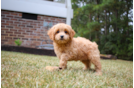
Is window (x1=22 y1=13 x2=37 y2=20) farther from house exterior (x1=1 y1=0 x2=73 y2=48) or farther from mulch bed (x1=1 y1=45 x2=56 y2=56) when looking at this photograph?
mulch bed (x1=1 y1=45 x2=56 y2=56)

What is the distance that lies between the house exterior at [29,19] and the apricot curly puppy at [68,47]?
4.73 metres

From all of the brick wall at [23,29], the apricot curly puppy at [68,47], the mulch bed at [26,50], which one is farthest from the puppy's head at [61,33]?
the brick wall at [23,29]

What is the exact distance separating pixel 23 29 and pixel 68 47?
519 centimetres

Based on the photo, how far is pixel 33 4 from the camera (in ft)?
22.2

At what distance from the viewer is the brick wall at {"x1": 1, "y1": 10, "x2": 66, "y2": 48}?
255 inches

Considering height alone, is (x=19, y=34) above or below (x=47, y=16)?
below

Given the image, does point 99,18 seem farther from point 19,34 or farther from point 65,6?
point 19,34

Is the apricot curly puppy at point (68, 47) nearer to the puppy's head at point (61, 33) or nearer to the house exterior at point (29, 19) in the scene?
the puppy's head at point (61, 33)

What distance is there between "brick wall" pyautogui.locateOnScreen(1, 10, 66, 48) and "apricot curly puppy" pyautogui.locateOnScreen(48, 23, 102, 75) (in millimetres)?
4691

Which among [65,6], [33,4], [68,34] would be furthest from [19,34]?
[68,34]

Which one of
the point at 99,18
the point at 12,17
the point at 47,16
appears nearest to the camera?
the point at 12,17

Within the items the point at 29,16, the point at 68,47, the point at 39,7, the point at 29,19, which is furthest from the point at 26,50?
the point at 68,47

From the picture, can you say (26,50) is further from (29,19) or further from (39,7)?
(39,7)

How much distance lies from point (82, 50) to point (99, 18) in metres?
13.0
